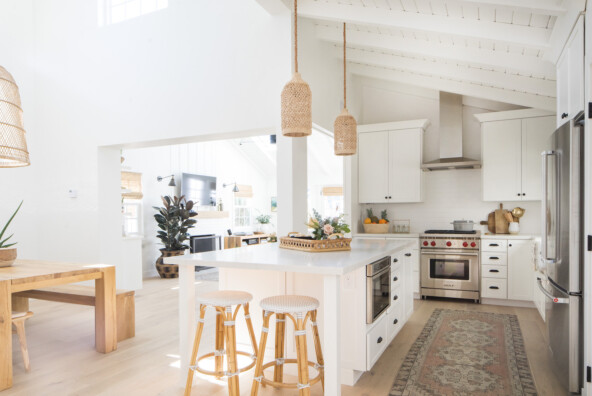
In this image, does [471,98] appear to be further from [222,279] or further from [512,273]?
[222,279]

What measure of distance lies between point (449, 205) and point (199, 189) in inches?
208

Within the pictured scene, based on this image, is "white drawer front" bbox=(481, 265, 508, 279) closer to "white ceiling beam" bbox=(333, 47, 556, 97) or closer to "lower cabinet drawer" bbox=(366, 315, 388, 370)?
"white ceiling beam" bbox=(333, 47, 556, 97)

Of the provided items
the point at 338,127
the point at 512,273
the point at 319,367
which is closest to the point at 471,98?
the point at 512,273

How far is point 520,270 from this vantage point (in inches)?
198

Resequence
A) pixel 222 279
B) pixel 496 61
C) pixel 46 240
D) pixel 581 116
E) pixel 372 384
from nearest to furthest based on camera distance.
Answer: pixel 581 116 → pixel 372 384 → pixel 222 279 → pixel 496 61 → pixel 46 240

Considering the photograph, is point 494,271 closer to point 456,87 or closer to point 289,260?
point 456,87

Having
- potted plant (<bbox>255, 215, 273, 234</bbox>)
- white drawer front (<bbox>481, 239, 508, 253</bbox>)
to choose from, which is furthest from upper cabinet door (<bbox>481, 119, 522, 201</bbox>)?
potted plant (<bbox>255, 215, 273, 234</bbox>)

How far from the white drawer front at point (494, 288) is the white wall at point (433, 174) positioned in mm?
888

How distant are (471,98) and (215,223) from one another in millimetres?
6126

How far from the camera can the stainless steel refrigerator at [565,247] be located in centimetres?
249

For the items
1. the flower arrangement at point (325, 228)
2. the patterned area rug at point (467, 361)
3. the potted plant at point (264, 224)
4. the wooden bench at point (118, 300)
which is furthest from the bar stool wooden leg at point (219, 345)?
the potted plant at point (264, 224)

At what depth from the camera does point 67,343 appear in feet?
12.3

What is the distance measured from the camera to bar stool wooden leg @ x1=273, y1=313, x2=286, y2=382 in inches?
106

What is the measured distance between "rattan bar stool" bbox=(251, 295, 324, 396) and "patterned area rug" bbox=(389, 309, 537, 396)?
740 millimetres
